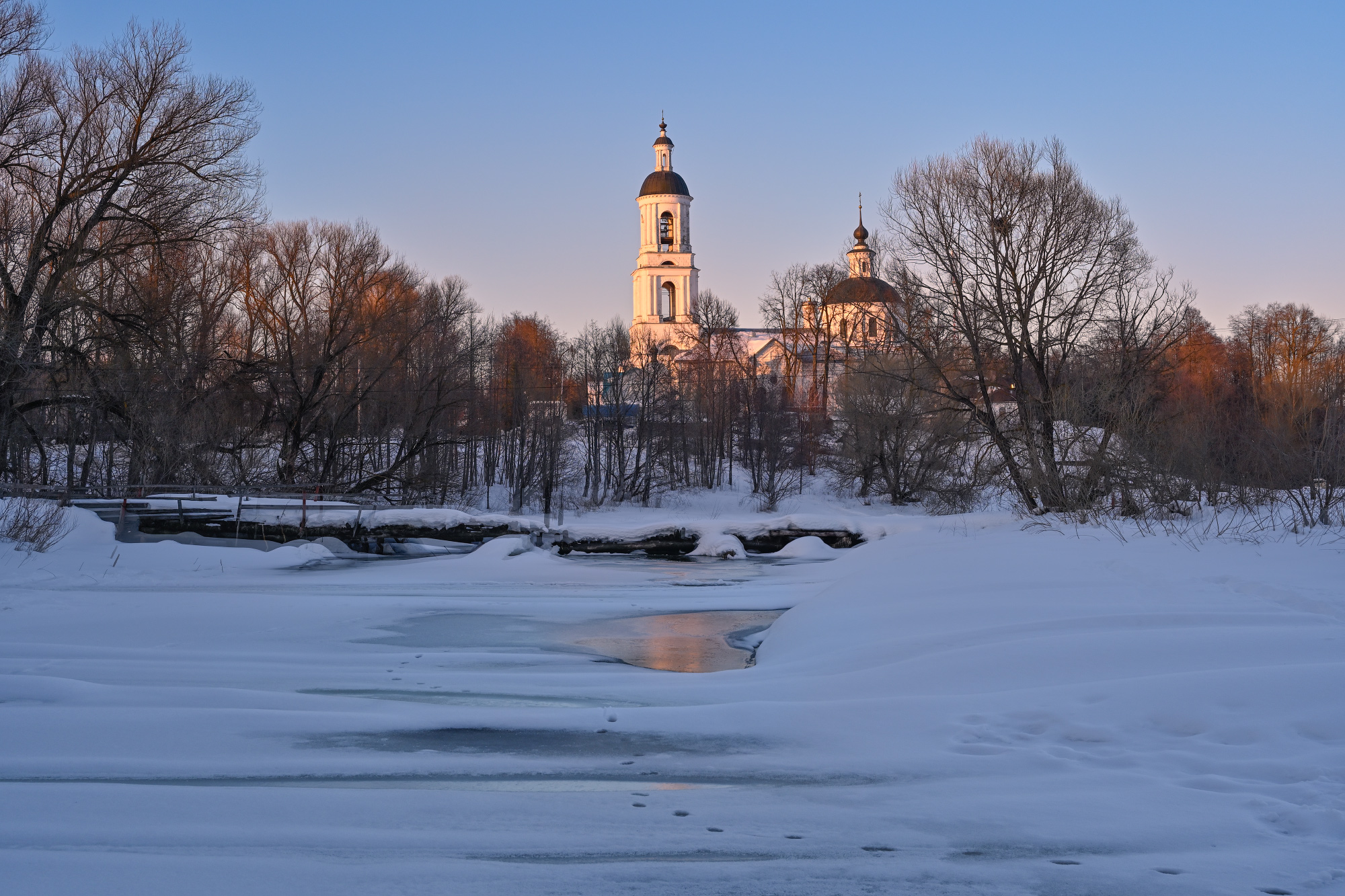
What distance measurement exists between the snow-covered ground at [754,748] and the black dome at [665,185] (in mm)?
81568

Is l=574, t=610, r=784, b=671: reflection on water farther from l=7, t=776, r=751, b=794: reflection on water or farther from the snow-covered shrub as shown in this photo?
the snow-covered shrub

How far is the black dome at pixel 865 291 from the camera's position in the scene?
31.6m

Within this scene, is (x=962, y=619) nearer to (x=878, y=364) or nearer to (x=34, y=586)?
(x=34, y=586)

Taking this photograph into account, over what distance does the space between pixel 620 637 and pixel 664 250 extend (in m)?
81.5

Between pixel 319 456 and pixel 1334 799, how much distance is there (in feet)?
116

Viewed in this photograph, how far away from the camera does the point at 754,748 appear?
5.76 m

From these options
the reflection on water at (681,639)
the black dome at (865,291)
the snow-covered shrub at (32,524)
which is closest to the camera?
the reflection on water at (681,639)

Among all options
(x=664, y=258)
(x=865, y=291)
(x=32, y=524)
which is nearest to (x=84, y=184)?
(x=32, y=524)

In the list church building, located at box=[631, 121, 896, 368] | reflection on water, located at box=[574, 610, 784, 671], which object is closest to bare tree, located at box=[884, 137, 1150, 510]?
reflection on water, located at box=[574, 610, 784, 671]

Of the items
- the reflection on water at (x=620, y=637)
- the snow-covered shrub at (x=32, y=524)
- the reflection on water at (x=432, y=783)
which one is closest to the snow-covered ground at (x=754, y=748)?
the reflection on water at (x=432, y=783)

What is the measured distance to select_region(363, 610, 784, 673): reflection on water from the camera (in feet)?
32.1

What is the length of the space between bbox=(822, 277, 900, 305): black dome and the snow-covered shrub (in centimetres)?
2054

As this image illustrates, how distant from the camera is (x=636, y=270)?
91.6 meters

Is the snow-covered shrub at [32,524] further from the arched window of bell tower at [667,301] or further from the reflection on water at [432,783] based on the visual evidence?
the arched window of bell tower at [667,301]
